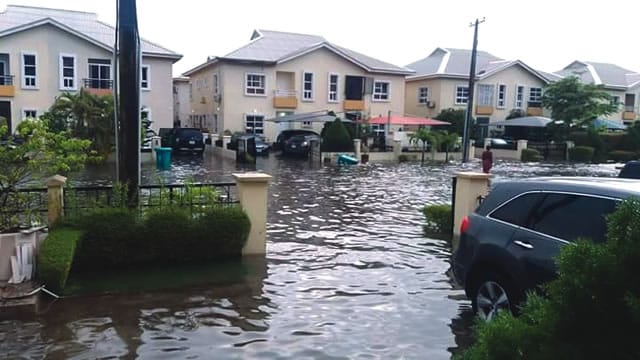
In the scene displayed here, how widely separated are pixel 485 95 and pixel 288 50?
16567mm

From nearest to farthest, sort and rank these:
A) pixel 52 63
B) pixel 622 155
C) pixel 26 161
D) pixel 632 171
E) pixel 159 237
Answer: pixel 26 161 < pixel 159 237 < pixel 632 171 < pixel 52 63 < pixel 622 155

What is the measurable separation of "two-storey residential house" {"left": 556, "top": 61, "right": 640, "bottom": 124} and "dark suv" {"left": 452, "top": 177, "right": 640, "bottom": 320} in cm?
4914

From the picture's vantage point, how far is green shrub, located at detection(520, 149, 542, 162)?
34.0 meters

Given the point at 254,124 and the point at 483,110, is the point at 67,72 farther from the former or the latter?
the point at 483,110

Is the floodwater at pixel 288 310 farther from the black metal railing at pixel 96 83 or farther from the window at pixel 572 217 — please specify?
the black metal railing at pixel 96 83

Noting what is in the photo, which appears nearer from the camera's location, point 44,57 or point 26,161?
point 26,161

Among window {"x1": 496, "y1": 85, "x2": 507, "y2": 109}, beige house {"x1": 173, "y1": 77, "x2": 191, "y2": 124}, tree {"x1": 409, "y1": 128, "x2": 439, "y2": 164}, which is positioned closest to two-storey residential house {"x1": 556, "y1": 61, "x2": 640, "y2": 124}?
window {"x1": 496, "y1": 85, "x2": 507, "y2": 109}

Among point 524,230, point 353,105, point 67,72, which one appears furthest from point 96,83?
point 524,230

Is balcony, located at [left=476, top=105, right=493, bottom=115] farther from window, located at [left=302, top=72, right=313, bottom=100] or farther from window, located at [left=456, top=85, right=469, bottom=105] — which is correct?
window, located at [left=302, top=72, right=313, bottom=100]

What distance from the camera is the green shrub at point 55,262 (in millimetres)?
Answer: 6113

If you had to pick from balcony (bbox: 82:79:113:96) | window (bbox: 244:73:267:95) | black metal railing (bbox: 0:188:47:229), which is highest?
window (bbox: 244:73:267:95)

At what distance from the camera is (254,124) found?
36750 mm

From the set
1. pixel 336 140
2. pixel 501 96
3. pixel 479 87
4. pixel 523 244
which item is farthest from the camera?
pixel 501 96

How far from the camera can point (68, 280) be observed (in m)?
6.84
